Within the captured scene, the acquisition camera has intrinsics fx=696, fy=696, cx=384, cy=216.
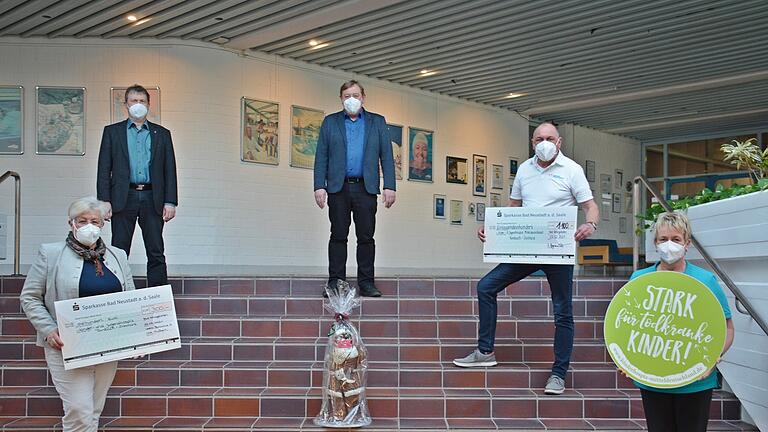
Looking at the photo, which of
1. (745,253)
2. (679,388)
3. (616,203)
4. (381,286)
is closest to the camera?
(679,388)

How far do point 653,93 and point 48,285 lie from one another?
1088 centimetres

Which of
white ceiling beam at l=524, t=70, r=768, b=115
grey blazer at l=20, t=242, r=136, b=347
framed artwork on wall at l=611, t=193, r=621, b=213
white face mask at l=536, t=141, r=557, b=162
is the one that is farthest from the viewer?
framed artwork on wall at l=611, t=193, r=621, b=213

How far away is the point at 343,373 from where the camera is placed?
12.5 ft

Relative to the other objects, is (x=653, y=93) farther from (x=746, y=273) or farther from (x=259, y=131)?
(x=746, y=273)

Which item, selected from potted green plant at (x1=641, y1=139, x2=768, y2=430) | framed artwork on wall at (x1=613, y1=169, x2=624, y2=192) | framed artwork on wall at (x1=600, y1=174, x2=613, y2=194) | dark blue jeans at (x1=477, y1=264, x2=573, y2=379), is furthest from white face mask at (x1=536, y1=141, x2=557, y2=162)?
framed artwork on wall at (x1=613, y1=169, x2=624, y2=192)

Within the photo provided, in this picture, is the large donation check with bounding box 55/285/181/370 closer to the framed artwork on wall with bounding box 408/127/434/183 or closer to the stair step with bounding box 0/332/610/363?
the stair step with bounding box 0/332/610/363

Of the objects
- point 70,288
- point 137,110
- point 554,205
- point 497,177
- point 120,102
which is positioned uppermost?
point 120,102

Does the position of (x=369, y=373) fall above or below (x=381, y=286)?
below

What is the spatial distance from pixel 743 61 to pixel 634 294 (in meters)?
9.01

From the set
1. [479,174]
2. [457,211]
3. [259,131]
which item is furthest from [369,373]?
[479,174]

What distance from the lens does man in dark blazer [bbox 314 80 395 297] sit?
510cm

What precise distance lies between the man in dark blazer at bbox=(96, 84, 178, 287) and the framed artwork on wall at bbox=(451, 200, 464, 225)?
7.56m

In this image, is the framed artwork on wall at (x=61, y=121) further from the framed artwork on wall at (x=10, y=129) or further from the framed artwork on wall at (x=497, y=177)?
the framed artwork on wall at (x=497, y=177)

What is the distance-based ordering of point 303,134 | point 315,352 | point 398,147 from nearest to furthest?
point 315,352
point 303,134
point 398,147
